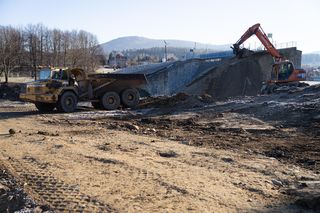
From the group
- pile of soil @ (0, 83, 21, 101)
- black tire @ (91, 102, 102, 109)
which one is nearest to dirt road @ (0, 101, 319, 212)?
black tire @ (91, 102, 102, 109)

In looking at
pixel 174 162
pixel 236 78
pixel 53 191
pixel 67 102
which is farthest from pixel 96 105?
pixel 236 78

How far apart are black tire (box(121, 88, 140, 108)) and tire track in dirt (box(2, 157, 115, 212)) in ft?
41.9

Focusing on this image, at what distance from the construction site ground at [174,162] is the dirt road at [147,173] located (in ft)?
0.05

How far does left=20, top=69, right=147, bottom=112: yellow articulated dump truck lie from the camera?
1811 cm

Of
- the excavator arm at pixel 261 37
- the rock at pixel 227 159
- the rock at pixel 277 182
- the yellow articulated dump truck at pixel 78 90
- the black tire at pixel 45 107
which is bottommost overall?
the black tire at pixel 45 107

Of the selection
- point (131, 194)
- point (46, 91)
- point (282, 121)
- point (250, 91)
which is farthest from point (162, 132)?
point (250, 91)

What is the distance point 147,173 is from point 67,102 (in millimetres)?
12264

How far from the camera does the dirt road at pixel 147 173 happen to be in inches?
219

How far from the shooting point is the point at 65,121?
50.6ft

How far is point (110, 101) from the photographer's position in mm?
20172

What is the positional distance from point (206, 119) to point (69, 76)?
286 inches

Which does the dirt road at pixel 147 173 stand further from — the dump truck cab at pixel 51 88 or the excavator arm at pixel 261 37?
the excavator arm at pixel 261 37

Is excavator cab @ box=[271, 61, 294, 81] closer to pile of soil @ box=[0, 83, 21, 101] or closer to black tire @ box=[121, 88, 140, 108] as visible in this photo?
black tire @ box=[121, 88, 140, 108]

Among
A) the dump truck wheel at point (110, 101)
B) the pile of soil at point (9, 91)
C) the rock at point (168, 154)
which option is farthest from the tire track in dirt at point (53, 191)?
the pile of soil at point (9, 91)
